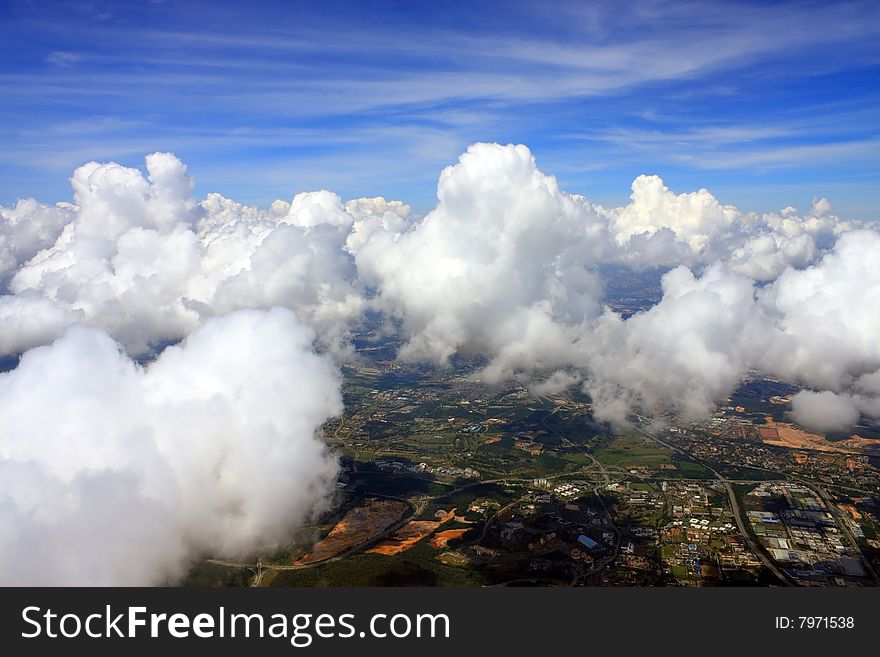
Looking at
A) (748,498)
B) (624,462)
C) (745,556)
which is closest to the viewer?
(745,556)

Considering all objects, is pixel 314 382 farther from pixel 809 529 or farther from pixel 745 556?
pixel 809 529

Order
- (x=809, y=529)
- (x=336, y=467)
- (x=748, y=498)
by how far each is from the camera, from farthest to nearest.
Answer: (x=336, y=467) < (x=748, y=498) < (x=809, y=529)

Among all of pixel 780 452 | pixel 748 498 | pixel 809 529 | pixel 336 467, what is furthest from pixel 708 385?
pixel 336 467

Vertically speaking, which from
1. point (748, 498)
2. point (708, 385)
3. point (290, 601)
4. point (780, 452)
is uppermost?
point (708, 385)

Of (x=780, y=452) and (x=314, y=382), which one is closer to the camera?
(x=314, y=382)

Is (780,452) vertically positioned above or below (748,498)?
above

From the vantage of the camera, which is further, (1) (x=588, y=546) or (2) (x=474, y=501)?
(2) (x=474, y=501)

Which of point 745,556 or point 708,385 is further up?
point 708,385

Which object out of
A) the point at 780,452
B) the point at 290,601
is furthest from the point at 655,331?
the point at 290,601

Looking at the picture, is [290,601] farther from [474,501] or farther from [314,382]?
[474,501]
